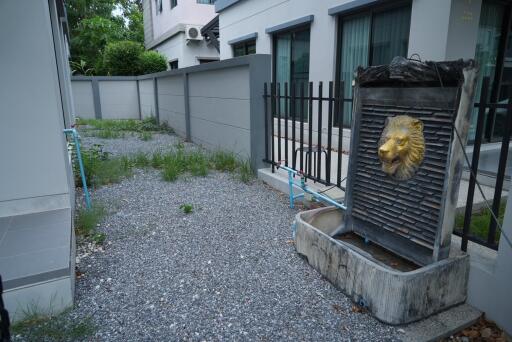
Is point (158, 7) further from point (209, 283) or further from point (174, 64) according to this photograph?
point (209, 283)

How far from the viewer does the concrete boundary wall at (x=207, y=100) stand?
512 centimetres

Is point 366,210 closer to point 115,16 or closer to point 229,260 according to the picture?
point 229,260

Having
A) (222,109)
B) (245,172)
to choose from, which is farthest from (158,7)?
(245,172)

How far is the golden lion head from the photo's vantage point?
2.31 m

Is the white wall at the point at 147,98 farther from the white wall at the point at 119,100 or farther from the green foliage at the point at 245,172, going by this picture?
the green foliage at the point at 245,172

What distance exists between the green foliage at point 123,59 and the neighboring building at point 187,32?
1677 mm

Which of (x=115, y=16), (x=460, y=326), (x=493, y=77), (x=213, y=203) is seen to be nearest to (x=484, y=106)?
(x=460, y=326)

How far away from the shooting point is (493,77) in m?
5.03

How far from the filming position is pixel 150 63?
15.0 m

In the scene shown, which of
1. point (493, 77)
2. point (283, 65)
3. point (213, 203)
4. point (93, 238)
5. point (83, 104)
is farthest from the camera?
point (83, 104)

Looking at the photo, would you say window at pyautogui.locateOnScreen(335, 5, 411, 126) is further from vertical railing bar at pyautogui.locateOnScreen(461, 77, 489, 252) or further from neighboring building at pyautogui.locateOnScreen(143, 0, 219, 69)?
neighboring building at pyautogui.locateOnScreen(143, 0, 219, 69)

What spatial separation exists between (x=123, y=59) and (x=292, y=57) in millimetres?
9864

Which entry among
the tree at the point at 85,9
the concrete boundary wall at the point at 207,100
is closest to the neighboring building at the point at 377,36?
the concrete boundary wall at the point at 207,100

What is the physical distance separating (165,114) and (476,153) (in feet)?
30.7
